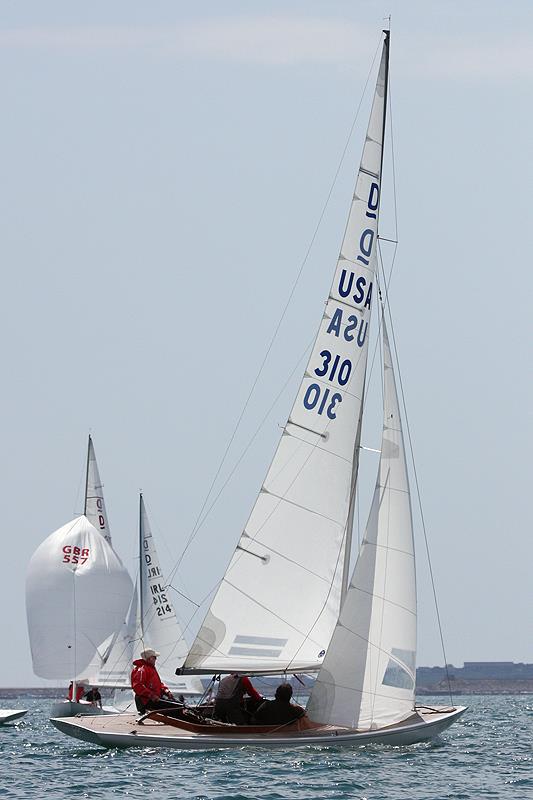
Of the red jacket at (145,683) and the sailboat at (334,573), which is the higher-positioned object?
the sailboat at (334,573)

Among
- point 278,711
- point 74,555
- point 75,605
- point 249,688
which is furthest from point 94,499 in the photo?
point 278,711

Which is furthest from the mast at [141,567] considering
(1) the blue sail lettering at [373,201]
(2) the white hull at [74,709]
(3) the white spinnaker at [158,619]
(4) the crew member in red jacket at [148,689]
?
(1) the blue sail lettering at [373,201]

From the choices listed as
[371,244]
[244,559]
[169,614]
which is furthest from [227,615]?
[169,614]

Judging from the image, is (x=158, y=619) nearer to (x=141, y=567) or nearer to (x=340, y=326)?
(x=141, y=567)

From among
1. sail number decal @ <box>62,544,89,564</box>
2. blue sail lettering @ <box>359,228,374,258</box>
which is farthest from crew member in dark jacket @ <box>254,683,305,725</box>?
sail number decal @ <box>62,544,89,564</box>

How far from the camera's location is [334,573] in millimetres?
25594

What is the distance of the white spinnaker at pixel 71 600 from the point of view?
43312mm

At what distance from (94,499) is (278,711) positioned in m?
28.5

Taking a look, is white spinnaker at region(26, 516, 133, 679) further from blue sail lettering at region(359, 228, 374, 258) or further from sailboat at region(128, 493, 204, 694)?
blue sail lettering at region(359, 228, 374, 258)

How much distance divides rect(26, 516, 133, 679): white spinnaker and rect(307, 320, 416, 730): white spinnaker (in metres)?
19.7

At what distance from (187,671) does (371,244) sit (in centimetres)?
746

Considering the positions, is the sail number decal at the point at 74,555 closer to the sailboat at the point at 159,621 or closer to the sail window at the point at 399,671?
the sailboat at the point at 159,621

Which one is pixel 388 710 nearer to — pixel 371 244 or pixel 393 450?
pixel 393 450

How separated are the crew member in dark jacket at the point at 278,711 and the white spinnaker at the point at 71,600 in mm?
19823
